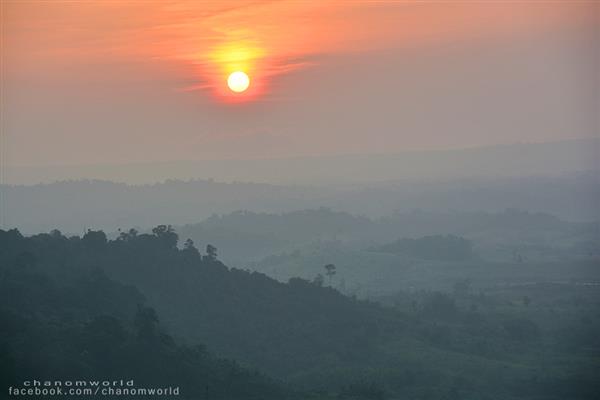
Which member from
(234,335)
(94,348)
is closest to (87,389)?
(94,348)

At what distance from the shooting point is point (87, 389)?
181 feet

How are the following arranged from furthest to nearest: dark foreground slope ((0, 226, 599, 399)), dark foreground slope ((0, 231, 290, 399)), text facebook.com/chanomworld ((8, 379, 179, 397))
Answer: dark foreground slope ((0, 226, 599, 399)), dark foreground slope ((0, 231, 290, 399)), text facebook.com/chanomworld ((8, 379, 179, 397))

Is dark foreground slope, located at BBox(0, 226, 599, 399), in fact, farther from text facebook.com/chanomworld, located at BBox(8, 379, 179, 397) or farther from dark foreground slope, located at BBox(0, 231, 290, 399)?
text facebook.com/chanomworld, located at BBox(8, 379, 179, 397)

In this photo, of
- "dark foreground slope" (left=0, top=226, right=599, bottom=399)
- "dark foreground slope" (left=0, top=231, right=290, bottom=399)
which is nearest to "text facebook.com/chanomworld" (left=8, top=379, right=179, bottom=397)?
"dark foreground slope" (left=0, top=231, right=290, bottom=399)

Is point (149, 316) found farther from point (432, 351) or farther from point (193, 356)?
point (432, 351)

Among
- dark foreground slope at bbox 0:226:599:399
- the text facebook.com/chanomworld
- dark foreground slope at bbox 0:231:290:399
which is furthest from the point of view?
dark foreground slope at bbox 0:226:599:399

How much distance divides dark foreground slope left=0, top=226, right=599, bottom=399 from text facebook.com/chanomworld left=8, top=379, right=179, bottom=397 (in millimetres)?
1056

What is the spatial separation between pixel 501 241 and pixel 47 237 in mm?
134093

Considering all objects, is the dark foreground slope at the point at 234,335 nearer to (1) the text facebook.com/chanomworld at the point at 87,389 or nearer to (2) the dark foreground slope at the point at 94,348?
(2) the dark foreground slope at the point at 94,348

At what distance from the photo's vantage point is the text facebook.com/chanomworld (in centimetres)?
5194

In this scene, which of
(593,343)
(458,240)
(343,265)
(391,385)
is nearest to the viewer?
(391,385)

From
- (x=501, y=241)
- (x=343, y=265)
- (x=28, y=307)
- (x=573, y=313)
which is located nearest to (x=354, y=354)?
(x=28, y=307)

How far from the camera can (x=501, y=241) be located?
19938cm

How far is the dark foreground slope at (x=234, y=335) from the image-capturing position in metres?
60.0
